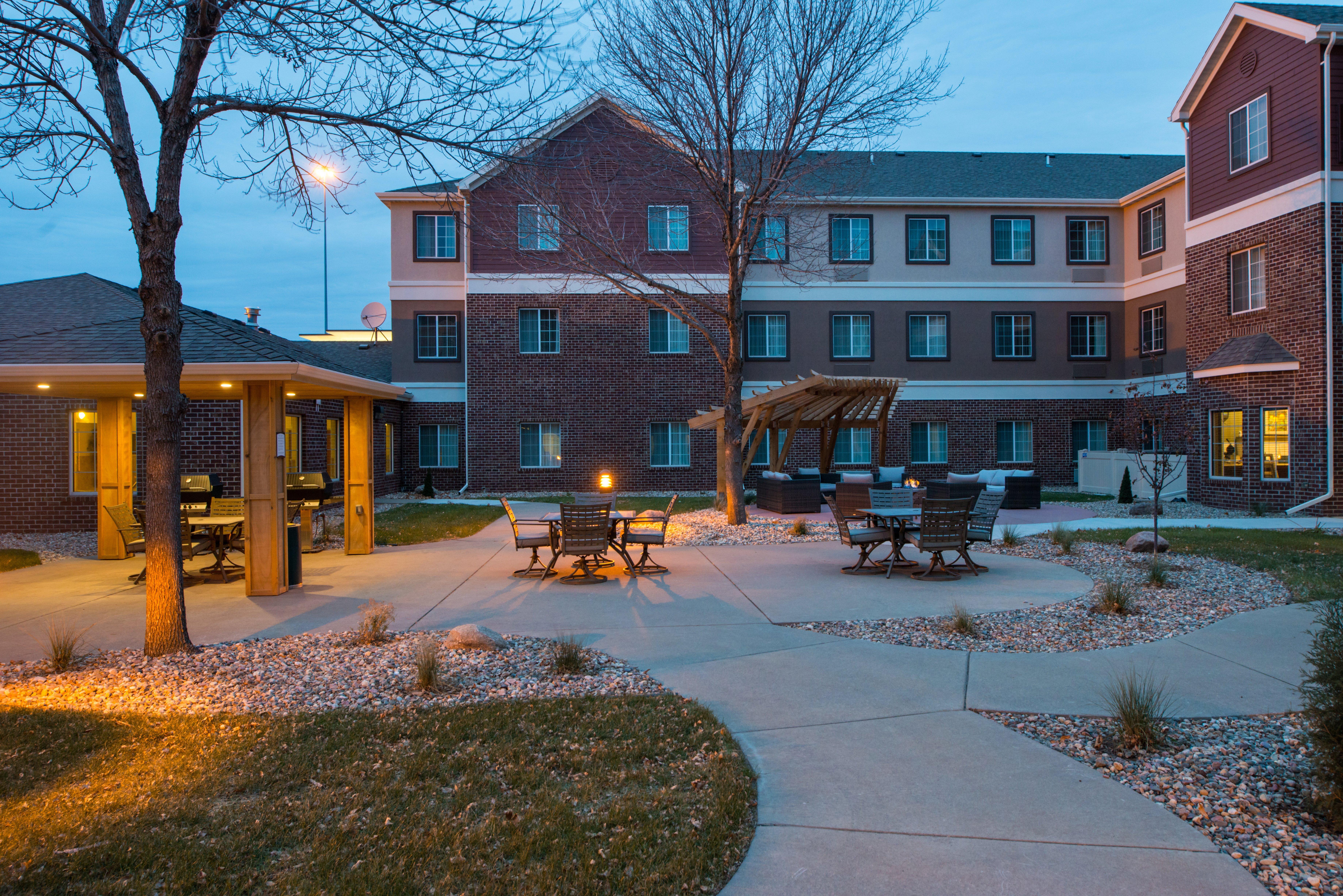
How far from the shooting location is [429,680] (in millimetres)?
5703

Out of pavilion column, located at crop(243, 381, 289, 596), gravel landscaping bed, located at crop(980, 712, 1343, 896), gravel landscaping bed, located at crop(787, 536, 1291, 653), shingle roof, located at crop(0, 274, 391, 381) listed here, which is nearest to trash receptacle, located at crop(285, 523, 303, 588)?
pavilion column, located at crop(243, 381, 289, 596)

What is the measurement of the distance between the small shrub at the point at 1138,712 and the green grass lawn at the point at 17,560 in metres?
13.7

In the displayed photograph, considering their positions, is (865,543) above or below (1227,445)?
below

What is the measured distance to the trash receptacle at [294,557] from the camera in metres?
10.0

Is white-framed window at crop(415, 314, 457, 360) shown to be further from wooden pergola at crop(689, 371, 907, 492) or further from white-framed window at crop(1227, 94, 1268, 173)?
white-framed window at crop(1227, 94, 1268, 173)

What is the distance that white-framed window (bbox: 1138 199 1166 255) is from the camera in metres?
24.4

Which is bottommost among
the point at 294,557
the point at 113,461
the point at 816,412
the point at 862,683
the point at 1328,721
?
the point at 862,683

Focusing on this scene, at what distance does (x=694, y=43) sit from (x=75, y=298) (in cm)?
1422

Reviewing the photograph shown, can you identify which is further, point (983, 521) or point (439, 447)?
point (439, 447)

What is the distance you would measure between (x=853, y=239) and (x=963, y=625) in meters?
20.7

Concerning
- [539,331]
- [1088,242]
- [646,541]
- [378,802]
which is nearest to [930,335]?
[1088,242]

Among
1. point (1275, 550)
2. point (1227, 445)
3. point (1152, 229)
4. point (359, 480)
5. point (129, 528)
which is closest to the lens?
point (129, 528)

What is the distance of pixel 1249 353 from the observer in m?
17.5

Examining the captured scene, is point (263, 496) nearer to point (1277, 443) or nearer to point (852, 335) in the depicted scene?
point (1277, 443)
